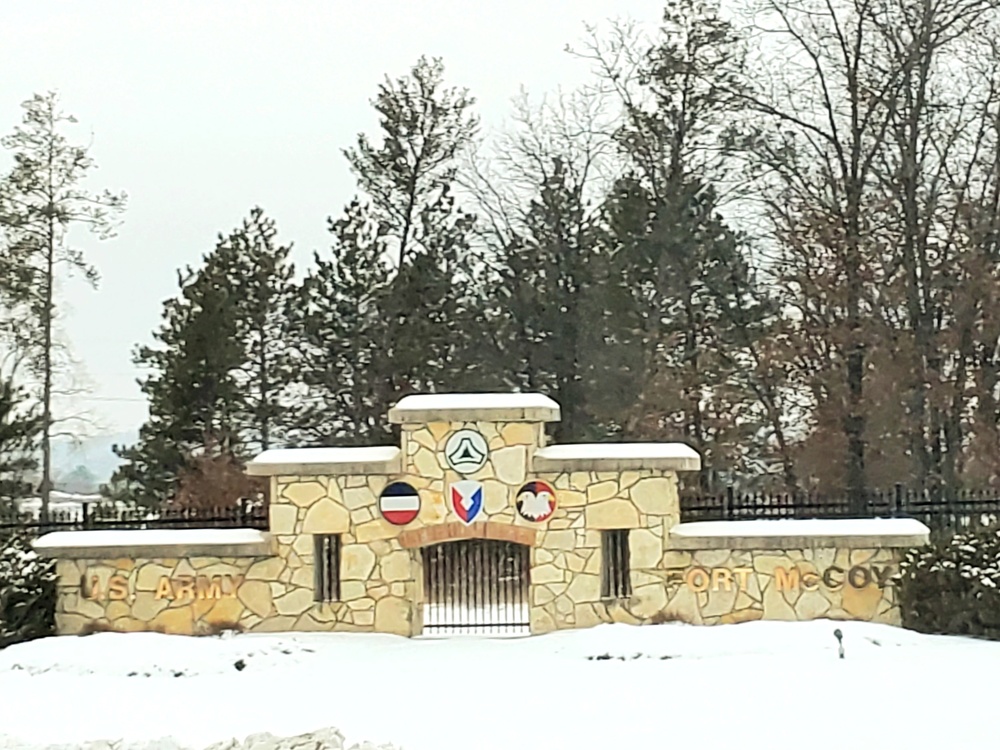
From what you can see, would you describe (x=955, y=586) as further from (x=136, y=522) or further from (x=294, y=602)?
(x=136, y=522)

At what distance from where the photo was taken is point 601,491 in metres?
14.4

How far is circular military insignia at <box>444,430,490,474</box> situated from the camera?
14422 mm

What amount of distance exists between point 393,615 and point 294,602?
1.14m

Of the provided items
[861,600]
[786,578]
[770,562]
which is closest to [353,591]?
[770,562]

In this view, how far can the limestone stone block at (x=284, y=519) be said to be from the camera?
1463 centimetres

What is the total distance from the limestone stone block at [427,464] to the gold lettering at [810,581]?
420 cm

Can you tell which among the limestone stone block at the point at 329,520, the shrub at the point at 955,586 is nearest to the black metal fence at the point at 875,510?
the shrub at the point at 955,586

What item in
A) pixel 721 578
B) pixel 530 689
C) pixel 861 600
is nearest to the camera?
pixel 530 689

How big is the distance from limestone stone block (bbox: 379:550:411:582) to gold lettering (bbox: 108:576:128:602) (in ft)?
9.59

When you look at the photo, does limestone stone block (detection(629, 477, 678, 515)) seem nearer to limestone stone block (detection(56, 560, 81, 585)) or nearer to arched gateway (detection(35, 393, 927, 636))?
arched gateway (detection(35, 393, 927, 636))

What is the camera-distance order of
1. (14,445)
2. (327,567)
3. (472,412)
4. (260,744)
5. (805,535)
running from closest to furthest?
(260,744)
(805,535)
(472,412)
(327,567)
(14,445)

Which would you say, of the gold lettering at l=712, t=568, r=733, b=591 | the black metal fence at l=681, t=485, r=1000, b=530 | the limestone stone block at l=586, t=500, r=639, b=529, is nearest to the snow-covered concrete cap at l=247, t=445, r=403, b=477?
the limestone stone block at l=586, t=500, r=639, b=529

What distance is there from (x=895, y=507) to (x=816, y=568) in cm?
224

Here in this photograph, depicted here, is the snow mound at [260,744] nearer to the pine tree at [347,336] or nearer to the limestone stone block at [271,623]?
the limestone stone block at [271,623]
